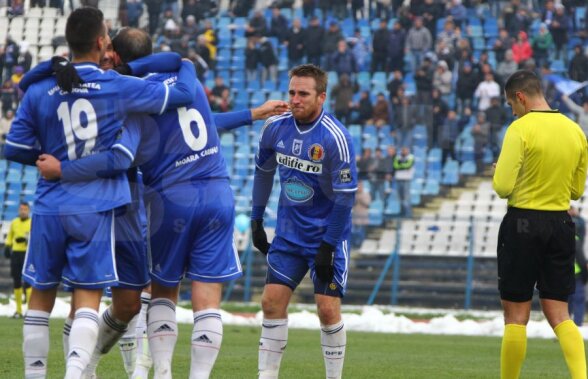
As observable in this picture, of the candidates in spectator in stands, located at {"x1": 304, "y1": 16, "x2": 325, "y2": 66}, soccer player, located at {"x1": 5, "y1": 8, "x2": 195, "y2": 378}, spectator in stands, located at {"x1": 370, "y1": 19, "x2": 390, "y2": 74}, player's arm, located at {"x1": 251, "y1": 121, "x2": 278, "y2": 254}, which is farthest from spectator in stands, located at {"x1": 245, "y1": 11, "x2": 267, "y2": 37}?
soccer player, located at {"x1": 5, "y1": 8, "x2": 195, "y2": 378}

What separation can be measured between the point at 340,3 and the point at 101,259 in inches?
1019

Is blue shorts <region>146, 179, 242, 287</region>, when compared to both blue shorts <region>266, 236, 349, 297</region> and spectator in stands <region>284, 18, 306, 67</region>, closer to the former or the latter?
blue shorts <region>266, 236, 349, 297</region>

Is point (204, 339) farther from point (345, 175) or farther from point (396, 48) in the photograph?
point (396, 48)

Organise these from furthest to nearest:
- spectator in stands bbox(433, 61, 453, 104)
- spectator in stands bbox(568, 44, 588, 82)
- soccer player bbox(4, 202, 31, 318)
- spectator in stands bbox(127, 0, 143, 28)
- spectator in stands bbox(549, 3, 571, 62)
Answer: spectator in stands bbox(127, 0, 143, 28) < spectator in stands bbox(549, 3, 571, 62) < spectator in stands bbox(433, 61, 453, 104) < spectator in stands bbox(568, 44, 588, 82) < soccer player bbox(4, 202, 31, 318)

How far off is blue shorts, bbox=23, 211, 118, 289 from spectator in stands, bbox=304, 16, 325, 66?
79.4ft

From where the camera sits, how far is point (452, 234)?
24672 mm

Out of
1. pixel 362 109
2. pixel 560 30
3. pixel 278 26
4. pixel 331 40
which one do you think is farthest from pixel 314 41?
pixel 560 30

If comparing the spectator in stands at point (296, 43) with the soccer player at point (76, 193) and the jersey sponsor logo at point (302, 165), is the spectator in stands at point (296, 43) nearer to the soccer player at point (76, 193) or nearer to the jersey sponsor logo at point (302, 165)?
the jersey sponsor logo at point (302, 165)

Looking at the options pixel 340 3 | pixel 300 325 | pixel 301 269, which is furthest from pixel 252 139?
pixel 301 269

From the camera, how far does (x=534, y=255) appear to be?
8000 mm

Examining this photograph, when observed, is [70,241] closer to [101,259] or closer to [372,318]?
[101,259]

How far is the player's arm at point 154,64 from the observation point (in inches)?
294

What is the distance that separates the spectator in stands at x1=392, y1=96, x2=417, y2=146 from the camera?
2806cm

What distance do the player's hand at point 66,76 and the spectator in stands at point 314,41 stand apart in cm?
2421
